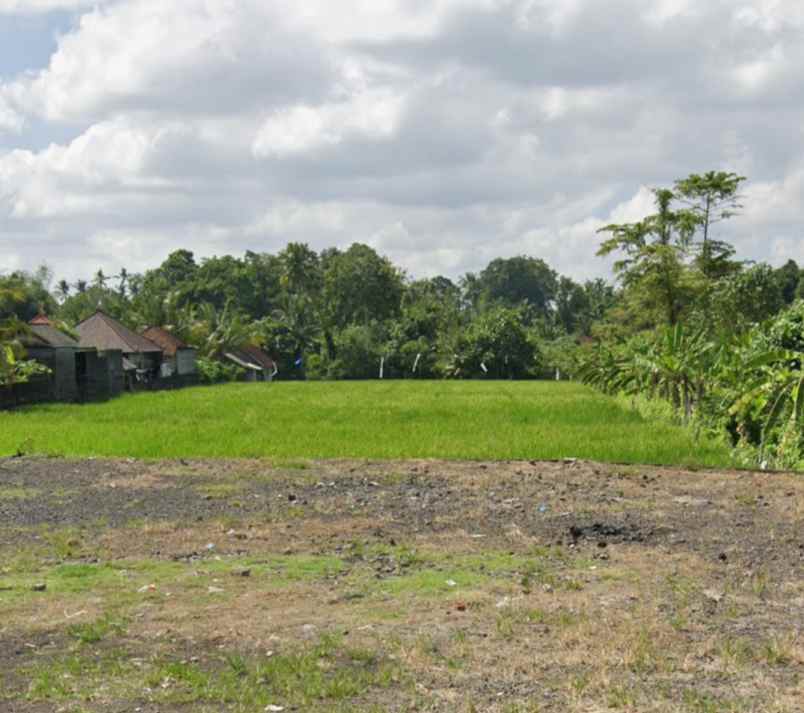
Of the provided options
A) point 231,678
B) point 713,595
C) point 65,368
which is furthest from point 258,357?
point 231,678

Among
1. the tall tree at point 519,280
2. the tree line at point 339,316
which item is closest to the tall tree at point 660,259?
the tree line at point 339,316

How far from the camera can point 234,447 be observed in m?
18.5

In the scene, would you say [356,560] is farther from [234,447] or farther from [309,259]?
[309,259]

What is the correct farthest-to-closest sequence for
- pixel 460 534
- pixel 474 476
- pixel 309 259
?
1. pixel 309 259
2. pixel 474 476
3. pixel 460 534

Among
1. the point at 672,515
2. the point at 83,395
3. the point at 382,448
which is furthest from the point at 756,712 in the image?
the point at 83,395

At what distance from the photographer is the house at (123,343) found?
48.0 metres

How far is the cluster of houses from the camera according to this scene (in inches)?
1433

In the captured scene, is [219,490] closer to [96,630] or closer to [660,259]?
[96,630]

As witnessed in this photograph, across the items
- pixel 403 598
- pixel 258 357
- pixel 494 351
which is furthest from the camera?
pixel 258 357

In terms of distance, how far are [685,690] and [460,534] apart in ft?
15.8

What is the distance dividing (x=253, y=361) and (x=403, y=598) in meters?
66.4

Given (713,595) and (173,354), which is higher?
(173,354)

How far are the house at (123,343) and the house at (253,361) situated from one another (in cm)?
1732

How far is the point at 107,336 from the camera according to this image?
48719 mm
